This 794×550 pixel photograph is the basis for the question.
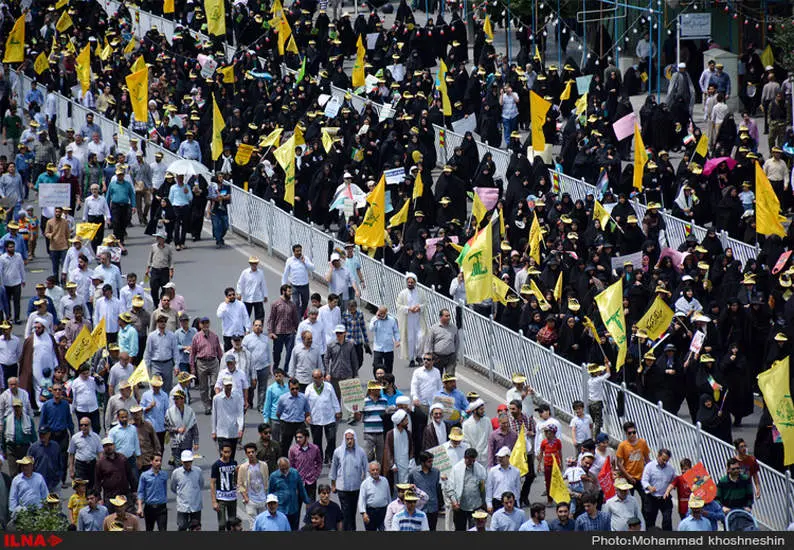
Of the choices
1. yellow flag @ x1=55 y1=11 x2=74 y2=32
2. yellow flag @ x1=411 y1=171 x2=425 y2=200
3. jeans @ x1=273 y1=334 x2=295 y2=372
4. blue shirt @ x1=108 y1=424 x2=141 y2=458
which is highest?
yellow flag @ x1=55 y1=11 x2=74 y2=32

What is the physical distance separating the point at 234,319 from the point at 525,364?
11.4 feet

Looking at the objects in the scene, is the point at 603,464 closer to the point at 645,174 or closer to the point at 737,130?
the point at 645,174

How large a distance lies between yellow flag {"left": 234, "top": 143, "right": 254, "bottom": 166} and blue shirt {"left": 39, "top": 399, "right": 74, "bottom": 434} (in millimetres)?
11423

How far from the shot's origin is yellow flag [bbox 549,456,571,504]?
18875 mm

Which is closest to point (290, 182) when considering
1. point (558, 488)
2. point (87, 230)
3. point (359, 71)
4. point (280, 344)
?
point (87, 230)

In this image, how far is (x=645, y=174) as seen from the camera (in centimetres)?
2950

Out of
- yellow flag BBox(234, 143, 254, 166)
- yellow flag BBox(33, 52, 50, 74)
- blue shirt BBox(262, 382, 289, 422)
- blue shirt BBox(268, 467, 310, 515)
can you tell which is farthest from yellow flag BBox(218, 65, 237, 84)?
blue shirt BBox(268, 467, 310, 515)

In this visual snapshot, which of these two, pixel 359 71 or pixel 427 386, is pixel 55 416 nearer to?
pixel 427 386

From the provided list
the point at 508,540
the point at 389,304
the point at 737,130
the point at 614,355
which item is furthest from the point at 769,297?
the point at 508,540

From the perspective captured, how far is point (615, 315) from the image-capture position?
72.5 ft

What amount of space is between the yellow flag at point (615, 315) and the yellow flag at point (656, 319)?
0.43m

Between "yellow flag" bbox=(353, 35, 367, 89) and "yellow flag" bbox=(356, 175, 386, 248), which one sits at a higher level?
"yellow flag" bbox=(353, 35, 367, 89)

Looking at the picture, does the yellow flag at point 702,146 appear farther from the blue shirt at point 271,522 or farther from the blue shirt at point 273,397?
the blue shirt at point 271,522

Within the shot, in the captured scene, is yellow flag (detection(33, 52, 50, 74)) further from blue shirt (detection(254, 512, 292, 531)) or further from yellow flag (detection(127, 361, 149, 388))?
blue shirt (detection(254, 512, 292, 531))
